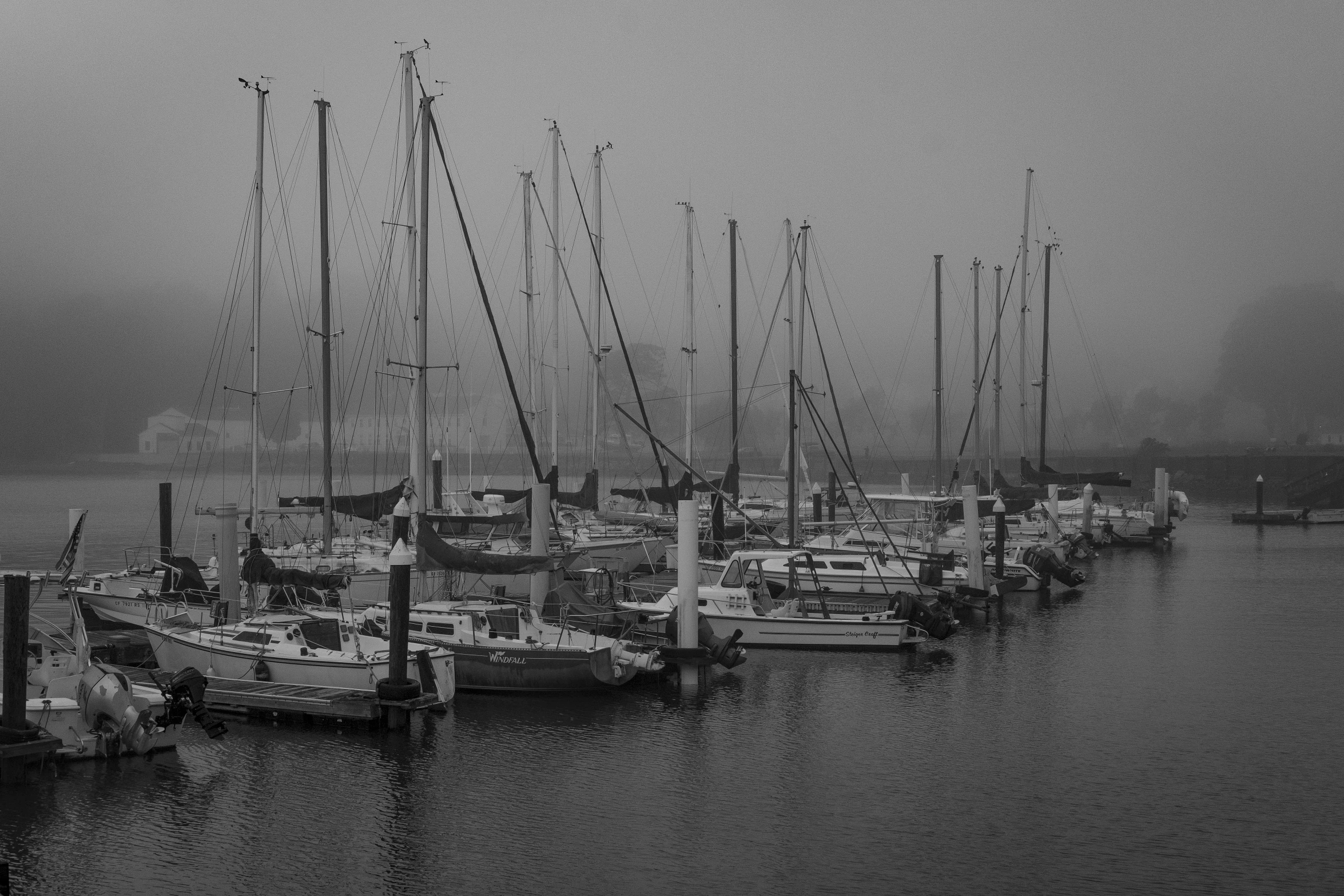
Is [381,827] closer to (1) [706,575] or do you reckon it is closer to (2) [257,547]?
(2) [257,547]

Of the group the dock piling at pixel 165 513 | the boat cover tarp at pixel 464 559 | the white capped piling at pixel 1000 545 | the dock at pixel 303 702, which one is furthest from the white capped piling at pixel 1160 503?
the dock at pixel 303 702

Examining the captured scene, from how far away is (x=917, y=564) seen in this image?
45219mm

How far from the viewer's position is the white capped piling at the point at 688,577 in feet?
96.5

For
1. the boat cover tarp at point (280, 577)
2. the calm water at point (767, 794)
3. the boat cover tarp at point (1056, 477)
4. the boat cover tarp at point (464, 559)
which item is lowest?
the calm water at point (767, 794)

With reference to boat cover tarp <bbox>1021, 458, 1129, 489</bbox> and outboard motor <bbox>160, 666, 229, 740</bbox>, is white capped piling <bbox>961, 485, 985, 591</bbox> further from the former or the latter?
outboard motor <bbox>160, 666, 229, 740</bbox>

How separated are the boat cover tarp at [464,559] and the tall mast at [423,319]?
8.19ft

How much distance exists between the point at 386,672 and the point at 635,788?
758 centimetres

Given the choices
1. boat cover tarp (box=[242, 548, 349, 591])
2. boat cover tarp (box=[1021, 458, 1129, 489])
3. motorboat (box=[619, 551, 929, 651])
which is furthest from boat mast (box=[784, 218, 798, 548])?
boat cover tarp (box=[1021, 458, 1129, 489])

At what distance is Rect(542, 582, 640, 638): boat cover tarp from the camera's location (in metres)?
31.3

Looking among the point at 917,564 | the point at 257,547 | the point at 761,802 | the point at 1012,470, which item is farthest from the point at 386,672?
the point at 1012,470

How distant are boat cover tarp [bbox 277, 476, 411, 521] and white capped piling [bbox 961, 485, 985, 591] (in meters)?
21.0

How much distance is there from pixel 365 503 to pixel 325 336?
6375mm

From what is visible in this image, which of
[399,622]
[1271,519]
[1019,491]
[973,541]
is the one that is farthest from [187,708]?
[1271,519]

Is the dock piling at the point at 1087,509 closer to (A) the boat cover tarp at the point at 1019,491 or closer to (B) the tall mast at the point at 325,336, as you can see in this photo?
(A) the boat cover tarp at the point at 1019,491
